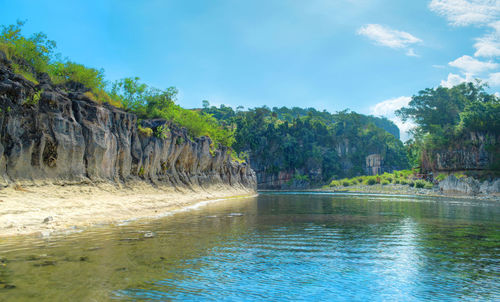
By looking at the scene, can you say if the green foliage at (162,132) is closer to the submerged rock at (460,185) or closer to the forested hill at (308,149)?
the submerged rock at (460,185)

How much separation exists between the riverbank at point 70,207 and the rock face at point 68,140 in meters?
0.99

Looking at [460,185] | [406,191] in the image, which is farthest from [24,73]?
[406,191]

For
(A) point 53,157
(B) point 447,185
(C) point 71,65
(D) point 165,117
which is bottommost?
(B) point 447,185

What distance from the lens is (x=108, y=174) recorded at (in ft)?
92.5

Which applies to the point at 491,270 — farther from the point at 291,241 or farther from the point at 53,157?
the point at 53,157

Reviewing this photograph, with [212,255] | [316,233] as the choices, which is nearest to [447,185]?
[316,233]

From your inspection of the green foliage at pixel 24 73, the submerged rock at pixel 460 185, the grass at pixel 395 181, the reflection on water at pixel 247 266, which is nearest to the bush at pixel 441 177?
the grass at pixel 395 181

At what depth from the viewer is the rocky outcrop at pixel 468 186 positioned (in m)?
66.0

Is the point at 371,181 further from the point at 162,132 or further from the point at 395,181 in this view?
the point at 162,132

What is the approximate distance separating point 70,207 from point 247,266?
14317mm

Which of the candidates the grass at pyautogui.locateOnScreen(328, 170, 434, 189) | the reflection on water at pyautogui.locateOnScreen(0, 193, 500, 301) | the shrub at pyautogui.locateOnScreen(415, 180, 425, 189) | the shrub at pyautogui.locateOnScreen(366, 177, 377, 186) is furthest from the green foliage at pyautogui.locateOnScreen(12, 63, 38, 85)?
the shrub at pyautogui.locateOnScreen(366, 177, 377, 186)

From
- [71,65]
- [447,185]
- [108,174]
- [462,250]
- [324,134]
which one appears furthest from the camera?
[324,134]

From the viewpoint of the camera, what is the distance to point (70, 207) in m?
19.7

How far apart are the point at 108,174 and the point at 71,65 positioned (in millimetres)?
11994
